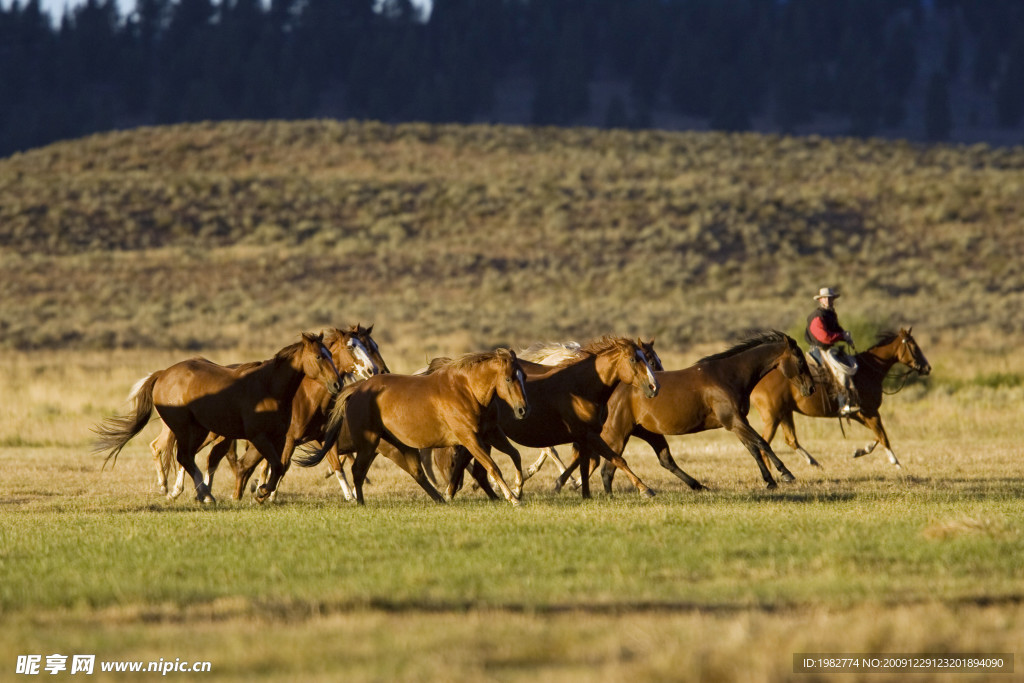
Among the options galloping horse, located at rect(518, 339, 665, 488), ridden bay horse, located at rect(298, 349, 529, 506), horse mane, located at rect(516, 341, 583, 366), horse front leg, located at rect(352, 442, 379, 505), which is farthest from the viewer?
horse mane, located at rect(516, 341, 583, 366)

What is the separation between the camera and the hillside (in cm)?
4300

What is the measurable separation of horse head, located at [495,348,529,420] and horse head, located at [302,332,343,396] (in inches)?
64.6

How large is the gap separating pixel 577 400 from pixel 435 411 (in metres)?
1.51

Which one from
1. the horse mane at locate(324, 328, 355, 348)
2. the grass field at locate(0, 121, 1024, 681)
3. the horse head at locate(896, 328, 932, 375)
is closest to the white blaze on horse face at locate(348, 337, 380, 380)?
the horse mane at locate(324, 328, 355, 348)

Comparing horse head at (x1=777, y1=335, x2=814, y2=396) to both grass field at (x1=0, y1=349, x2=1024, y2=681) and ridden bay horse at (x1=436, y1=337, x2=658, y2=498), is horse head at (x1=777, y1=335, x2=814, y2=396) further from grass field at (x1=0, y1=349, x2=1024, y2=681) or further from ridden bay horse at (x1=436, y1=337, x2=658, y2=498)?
ridden bay horse at (x1=436, y1=337, x2=658, y2=498)

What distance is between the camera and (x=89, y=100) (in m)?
112

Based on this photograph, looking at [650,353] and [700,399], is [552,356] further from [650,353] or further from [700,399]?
[700,399]

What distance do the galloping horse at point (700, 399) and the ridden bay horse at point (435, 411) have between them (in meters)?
1.61

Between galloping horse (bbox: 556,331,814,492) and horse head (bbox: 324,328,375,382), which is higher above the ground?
horse head (bbox: 324,328,375,382)

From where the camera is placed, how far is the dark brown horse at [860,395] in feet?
55.8

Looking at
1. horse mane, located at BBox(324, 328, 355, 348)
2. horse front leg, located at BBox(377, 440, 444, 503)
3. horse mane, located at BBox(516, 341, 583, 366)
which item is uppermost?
horse mane, located at BBox(324, 328, 355, 348)

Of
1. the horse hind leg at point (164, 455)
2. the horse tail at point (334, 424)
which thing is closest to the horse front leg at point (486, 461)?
the horse tail at point (334, 424)

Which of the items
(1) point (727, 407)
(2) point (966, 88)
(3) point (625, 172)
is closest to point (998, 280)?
(3) point (625, 172)

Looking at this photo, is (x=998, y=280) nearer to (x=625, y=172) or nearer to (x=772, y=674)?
(x=625, y=172)
